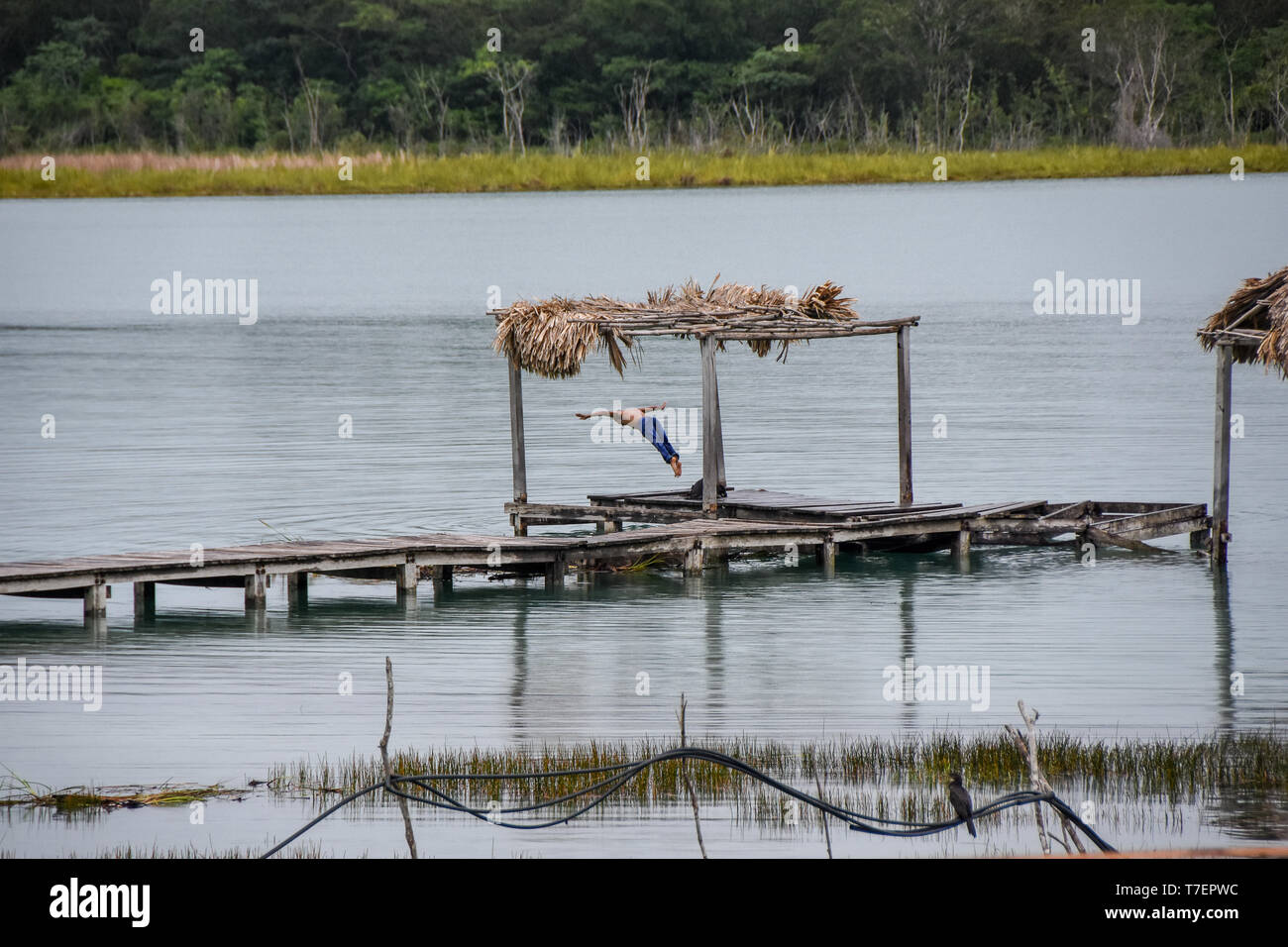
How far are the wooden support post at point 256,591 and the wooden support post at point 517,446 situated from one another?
3.46 metres

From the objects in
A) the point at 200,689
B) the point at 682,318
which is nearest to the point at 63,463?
the point at 682,318

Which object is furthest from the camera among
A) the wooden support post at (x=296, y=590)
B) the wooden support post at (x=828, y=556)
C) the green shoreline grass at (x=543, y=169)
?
the green shoreline grass at (x=543, y=169)

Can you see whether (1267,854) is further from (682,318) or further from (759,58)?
(759,58)

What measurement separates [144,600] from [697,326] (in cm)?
514

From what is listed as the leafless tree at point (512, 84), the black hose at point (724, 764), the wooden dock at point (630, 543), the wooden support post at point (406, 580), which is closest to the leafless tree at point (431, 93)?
the leafless tree at point (512, 84)

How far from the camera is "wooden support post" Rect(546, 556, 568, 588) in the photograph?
16703 mm

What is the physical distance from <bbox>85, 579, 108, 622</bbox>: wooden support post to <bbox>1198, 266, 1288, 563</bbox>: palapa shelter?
8.81 metres

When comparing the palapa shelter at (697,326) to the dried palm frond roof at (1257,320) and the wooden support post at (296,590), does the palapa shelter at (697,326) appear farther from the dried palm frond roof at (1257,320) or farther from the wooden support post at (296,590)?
the wooden support post at (296,590)

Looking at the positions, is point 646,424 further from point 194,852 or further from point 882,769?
point 194,852

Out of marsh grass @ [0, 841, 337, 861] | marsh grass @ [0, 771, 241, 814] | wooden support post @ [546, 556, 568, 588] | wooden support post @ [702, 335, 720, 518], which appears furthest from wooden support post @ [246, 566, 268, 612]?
marsh grass @ [0, 841, 337, 861]

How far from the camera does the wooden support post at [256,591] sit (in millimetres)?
15438

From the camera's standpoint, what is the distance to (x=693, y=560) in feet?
55.4

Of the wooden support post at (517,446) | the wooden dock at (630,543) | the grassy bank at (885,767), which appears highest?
the wooden support post at (517,446)

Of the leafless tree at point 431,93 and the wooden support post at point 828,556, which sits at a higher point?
the leafless tree at point 431,93
